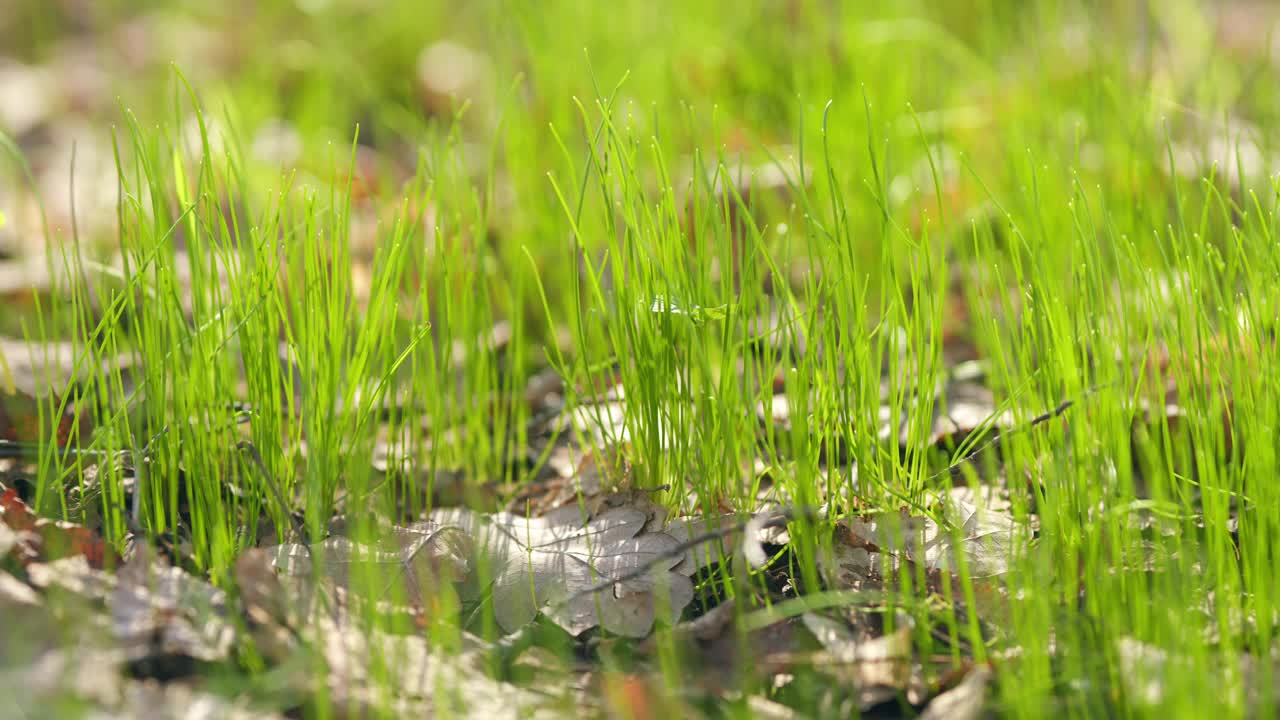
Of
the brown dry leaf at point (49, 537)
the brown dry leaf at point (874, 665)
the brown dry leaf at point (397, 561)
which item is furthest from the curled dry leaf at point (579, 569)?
the brown dry leaf at point (49, 537)

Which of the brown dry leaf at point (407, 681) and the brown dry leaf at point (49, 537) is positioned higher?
the brown dry leaf at point (49, 537)

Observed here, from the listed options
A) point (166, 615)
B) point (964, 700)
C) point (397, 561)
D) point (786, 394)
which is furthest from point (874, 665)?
point (166, 615)

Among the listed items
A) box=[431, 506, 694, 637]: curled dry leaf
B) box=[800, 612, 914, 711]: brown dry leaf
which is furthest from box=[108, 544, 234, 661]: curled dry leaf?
box=[800, 612, 914, 711]: brown dry leaf

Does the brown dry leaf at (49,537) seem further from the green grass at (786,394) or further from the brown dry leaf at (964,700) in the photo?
the brown dry leaf at (964,700)

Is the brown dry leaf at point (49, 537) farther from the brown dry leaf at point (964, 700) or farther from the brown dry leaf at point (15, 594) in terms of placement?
the brown dry leaf at point (964, 700)

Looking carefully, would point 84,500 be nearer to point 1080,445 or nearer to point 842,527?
point 842,527

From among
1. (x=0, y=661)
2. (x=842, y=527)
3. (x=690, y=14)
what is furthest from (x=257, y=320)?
(x=690, y=14)

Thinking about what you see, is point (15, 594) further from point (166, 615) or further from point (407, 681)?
point (407, 681)

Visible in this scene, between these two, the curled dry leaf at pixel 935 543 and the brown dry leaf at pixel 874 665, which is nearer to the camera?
the brown dry leaf at pixel 874 665

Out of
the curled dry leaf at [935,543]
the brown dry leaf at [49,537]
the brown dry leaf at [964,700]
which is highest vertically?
the brown dry leaf at [49,537]
